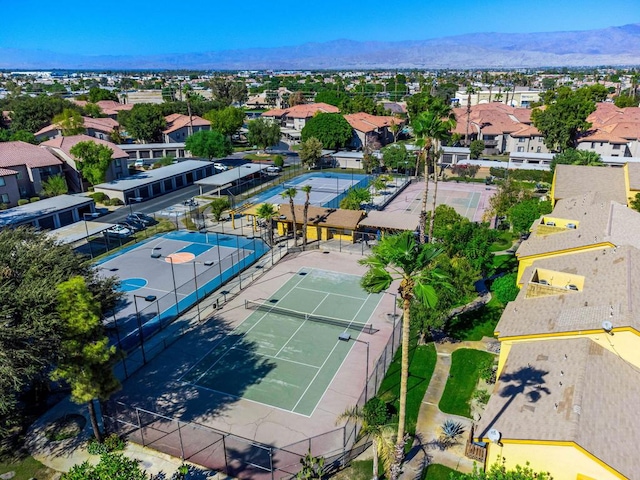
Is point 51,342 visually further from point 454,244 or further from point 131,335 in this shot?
point 454,244

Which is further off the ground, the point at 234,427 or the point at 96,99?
the point at 96,99

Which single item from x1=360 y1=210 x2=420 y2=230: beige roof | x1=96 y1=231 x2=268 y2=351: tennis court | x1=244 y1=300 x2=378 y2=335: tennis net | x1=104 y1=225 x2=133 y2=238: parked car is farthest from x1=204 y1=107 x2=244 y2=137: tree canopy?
x1=244 y1=300 x2=378 y2=335: tennis net

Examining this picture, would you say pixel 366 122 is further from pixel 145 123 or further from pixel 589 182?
pixel 589 182

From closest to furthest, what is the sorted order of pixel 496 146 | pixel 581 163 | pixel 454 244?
pixel 454 244 < pixel 581 163 < pixel 496 146

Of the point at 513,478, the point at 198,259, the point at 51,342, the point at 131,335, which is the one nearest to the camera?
the point at 513,478

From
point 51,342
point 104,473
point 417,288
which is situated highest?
point 417,288

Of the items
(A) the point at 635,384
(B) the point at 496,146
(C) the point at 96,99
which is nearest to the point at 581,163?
(B) the point at 496,146
